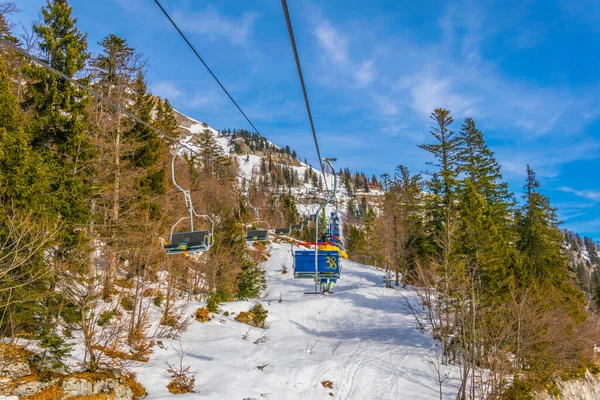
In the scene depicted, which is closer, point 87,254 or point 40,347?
point 40,347

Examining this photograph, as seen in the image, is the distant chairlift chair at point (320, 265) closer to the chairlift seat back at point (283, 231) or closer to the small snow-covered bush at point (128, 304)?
the chairlift seat back at point (283, 231)

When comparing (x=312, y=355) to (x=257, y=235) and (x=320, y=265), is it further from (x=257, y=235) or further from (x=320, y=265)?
(x=257, y=235)

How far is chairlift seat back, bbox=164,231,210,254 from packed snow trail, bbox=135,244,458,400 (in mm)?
5053

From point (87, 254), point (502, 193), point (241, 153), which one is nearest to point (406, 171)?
point (502, 193)

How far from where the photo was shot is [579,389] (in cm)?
2030

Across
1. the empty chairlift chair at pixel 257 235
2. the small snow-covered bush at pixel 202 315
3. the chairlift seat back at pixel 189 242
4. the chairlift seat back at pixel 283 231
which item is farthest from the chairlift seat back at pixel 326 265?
the chairlift seat back at pixel 189 242

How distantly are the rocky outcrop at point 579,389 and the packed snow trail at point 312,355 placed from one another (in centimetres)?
568

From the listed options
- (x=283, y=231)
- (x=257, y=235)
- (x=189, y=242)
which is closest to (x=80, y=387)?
(x=189, y=242)

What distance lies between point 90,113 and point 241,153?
602ft

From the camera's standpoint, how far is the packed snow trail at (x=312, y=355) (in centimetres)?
1300

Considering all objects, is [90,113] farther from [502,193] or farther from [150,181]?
[502,193]

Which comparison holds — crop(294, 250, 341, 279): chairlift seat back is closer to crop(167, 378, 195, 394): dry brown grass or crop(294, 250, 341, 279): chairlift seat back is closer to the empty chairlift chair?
the empty chairlift chair

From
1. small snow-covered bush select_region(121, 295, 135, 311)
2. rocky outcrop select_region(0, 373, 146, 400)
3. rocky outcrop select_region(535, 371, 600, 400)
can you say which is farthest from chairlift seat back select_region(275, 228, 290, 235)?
rocky outcrop select_region(535, 371, 600, 400)

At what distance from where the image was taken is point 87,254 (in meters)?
12.9
